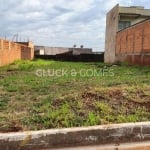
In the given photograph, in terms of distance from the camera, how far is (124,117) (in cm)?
387

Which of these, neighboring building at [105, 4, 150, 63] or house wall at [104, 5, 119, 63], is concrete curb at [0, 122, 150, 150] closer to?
neighboring building at [105, 4, 150, 63]

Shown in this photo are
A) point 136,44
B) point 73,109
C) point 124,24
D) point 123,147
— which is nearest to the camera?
point 123,147

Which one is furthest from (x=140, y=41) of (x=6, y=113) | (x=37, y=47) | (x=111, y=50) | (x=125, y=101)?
(x=37, y=47)

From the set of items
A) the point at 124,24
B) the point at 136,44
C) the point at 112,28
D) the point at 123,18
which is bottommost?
the point at 136,44

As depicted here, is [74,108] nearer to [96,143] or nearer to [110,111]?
[110,111]

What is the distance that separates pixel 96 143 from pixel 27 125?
0.94m

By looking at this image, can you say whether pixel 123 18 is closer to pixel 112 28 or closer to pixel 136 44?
pixel 112 28

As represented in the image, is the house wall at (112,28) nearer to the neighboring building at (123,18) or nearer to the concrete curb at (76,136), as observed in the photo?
the neighboring building at (123,18)

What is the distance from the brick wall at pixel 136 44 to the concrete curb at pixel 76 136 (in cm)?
1123

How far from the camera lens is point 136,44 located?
1684 centimetres

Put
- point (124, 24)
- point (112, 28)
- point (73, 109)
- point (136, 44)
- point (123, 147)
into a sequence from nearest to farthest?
point (123, 147)
point (73, 109)
point (136, 44)
point (124, 24)
point (112, 28)

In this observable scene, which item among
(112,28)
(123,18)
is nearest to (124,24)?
(123,18)

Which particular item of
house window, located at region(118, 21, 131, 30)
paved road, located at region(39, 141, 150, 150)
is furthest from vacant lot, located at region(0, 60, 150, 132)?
house window, located at region(118, 21, 131, 30)

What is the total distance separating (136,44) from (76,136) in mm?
14315
